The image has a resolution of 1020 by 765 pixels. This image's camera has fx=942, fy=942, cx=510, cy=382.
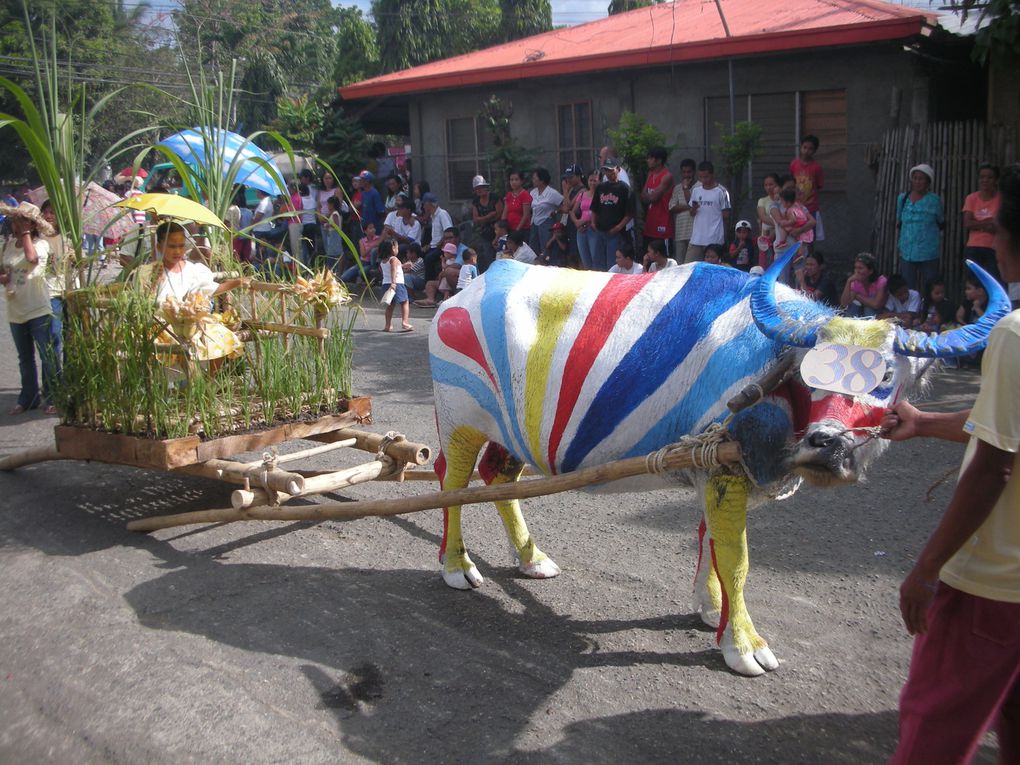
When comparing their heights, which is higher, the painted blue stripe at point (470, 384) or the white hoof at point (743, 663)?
the painted blue stripe at point (470, 384)

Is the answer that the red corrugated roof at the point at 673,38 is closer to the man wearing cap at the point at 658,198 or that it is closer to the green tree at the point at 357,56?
the man wearing cap at the point at 658,198

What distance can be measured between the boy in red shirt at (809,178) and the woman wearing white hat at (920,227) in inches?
36.5

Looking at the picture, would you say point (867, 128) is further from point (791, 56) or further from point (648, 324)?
point (648, 324)

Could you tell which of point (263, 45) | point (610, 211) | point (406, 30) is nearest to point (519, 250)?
point (610, 211)

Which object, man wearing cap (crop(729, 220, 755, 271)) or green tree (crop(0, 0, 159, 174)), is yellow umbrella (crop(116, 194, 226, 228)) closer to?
man wearing cap (crop(729, 220, 755, 271))

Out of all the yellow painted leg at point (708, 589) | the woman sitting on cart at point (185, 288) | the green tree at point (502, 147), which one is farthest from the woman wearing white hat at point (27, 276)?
the green tree at point (502, 147)

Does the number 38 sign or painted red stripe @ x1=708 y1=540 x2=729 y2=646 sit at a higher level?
the number 38 sign

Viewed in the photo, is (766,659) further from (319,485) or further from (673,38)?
(673,38)

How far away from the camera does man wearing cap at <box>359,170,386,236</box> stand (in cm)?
1431

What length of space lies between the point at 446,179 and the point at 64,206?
1119 centimetres

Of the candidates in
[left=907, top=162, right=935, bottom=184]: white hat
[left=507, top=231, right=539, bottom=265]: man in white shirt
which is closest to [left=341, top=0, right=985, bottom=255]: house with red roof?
[left=907, top=162, right=935, bottom=184]: white hat

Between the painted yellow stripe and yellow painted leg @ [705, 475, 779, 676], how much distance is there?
28.0 inches

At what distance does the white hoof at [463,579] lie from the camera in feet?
14.0

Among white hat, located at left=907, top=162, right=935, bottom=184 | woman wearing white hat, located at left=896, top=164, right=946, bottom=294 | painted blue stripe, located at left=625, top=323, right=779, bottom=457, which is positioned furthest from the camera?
white hat, located at left=907, top=162, right=935, bottom=184
